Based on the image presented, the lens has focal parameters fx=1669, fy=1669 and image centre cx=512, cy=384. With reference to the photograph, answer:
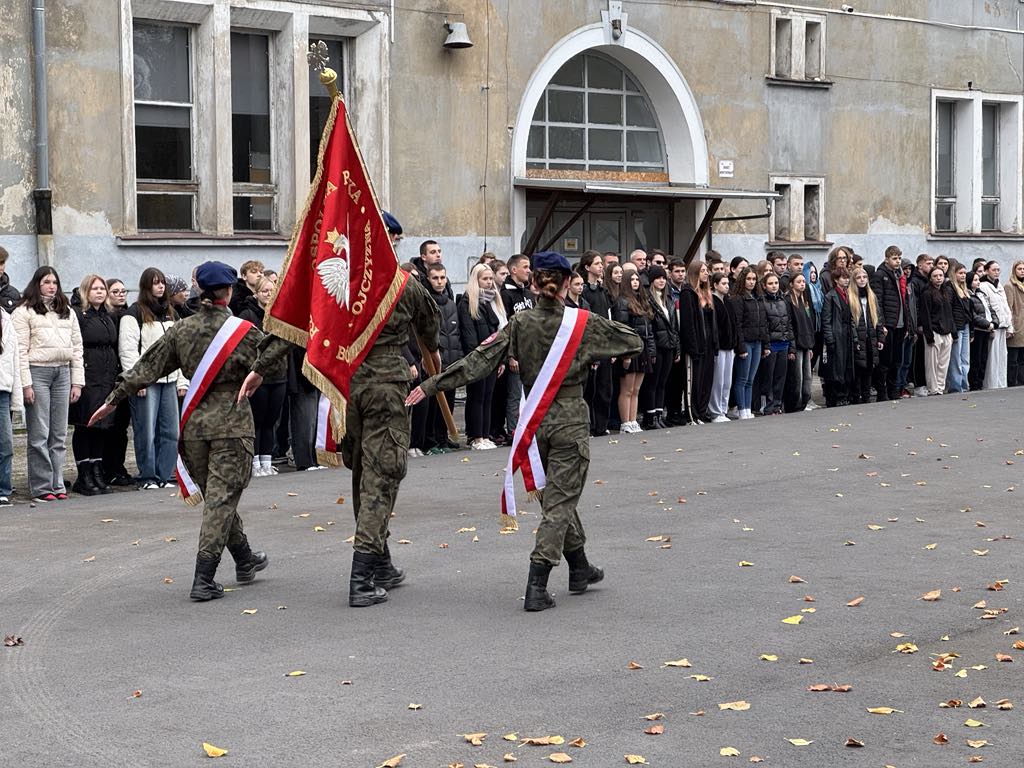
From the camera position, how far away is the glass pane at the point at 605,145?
2561 centimetres

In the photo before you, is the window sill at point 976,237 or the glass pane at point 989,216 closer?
the window sill at point 976,237

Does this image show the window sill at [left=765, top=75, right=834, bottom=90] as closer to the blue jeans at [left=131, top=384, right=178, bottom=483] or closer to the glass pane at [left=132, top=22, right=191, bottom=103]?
the glass pane at [left=132, top=22, right=191, bottom=103]

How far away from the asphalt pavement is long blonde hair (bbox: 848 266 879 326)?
725 cm

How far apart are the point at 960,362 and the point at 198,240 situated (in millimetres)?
10348

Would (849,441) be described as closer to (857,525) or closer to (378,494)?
(857,525)

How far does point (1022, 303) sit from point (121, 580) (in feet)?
54.9

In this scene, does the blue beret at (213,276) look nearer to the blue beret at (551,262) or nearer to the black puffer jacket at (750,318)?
the blue beret at (551,262)

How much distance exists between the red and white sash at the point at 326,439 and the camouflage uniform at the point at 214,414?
0.49 metres

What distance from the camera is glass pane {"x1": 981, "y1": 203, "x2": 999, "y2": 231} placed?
31.0 meters

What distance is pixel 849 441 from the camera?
54.7 ft

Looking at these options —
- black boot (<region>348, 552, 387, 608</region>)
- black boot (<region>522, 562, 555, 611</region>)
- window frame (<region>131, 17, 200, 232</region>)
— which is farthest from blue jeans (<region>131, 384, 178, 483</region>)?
window frame (<region>131, 17, 200, 232</region>)

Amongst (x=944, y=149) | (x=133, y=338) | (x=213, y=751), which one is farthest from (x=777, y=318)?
(x=213, y=751)

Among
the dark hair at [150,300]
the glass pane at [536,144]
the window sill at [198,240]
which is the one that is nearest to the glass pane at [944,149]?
the glass pane at [536,144]

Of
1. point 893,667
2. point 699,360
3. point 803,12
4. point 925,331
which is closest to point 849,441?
point 699,360
